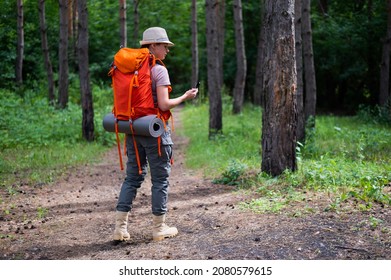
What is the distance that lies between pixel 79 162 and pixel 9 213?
422 centimetres

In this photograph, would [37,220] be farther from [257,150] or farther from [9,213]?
[257,150]

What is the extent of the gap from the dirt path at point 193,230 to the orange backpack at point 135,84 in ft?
4.25

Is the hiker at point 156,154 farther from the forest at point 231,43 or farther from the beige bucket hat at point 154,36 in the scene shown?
the forest at point 231,43

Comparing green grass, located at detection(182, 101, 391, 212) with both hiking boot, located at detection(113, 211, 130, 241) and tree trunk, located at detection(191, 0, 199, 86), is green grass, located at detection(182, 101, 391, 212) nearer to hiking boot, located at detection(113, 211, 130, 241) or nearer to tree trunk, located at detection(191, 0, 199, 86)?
hiking boot, located at detection(113, 211, 130, 241)

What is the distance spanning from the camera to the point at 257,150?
11258mm

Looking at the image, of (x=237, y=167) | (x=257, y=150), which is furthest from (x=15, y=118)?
(x=237, y=167)

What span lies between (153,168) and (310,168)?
3.32 m

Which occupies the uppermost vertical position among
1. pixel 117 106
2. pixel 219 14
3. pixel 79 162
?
pixel 219 14

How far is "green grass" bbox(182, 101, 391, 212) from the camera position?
669 cm

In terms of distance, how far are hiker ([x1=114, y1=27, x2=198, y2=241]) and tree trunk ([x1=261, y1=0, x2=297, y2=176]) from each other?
2433mm

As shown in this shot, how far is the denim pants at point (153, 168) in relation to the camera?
5504 millimetres

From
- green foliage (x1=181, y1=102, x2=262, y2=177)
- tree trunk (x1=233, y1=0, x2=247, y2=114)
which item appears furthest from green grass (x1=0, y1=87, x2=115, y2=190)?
tree trunk (x1=233, y1=0, x2=247, y2=114)

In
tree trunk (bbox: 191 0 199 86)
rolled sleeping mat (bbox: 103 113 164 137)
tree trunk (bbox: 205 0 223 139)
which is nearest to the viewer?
Answer: rolled sleeping mat (bbox: 103 113 164 137)

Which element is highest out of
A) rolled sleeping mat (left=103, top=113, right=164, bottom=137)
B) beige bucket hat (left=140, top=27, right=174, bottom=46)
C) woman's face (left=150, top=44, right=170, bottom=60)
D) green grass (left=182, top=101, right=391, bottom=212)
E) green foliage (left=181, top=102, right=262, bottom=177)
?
beige bucket hat (left=140, top=27, right=174, bottom=46)
